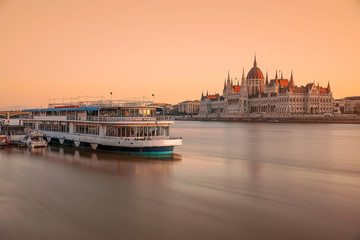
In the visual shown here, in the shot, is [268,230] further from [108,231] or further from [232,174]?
[232,174]

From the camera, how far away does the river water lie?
49.7 ft

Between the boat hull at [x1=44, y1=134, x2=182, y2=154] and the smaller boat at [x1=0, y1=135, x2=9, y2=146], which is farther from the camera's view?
the smaller boat at [x1=0, y1=135, x2=9, y2=146]

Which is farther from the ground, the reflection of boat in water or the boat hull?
the boat hull

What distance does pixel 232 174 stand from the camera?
2883 centimetres

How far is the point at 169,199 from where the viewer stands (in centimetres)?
2002

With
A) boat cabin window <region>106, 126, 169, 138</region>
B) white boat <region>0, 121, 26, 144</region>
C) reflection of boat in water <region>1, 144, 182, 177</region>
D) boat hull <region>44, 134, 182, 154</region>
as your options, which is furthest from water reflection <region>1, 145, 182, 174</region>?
white boat <region>0, 121, 26, 144</region>

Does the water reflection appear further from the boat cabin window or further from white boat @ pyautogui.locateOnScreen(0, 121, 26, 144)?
white boat @ pyautogui.locateOnScreen(0, 121, 26, 144)

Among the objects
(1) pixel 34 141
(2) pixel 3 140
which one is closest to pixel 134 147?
(1) pixel 34 141

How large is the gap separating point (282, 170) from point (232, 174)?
6.06 m

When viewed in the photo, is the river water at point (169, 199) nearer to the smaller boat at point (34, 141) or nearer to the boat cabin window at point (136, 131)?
the boat cabin window at point (136, 131)

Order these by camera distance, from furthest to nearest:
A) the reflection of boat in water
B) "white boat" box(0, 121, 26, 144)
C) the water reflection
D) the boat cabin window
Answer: "white boat" box(0, 121, 26, 144) < the boat cabin window < the water reflection < the reflection of boat in water

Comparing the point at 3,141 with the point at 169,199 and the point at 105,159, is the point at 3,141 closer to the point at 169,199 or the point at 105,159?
the point at 105,159

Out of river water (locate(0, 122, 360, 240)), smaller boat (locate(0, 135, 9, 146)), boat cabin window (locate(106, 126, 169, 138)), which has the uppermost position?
boat cabin window (locate(106, 126, 169, 138))

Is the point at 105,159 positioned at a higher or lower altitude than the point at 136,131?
lower
